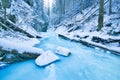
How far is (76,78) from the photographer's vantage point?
6.85 m

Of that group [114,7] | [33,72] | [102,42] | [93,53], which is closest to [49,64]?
[33,72]

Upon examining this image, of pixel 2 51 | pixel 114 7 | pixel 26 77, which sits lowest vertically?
pixel 26 77

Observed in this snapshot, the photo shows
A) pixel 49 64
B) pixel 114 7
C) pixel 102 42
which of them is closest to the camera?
pixel 49 64

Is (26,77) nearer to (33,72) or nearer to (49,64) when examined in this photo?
(33,72)

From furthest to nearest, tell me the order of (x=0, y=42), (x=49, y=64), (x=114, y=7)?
(x=114, y=7)
(x=49, y=64)
(x=0, y=42)

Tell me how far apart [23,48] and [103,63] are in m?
4.05

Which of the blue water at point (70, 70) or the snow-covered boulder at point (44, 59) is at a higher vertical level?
the snow-covered boulder at point (44, 59)

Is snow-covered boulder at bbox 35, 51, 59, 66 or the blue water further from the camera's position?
snow-covered boulder at bbox 35, 51, 59, 66

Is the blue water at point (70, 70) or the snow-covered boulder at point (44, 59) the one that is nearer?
the blue water at point (70, 70)

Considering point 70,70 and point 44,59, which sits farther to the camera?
point 44,59

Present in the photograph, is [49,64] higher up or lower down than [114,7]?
lower down

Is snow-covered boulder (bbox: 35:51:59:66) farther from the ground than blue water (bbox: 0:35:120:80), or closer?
farther from the ground

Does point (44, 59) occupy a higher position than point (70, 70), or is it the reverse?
point (44, 59)

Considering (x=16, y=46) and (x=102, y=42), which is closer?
(x=16, y=46)
